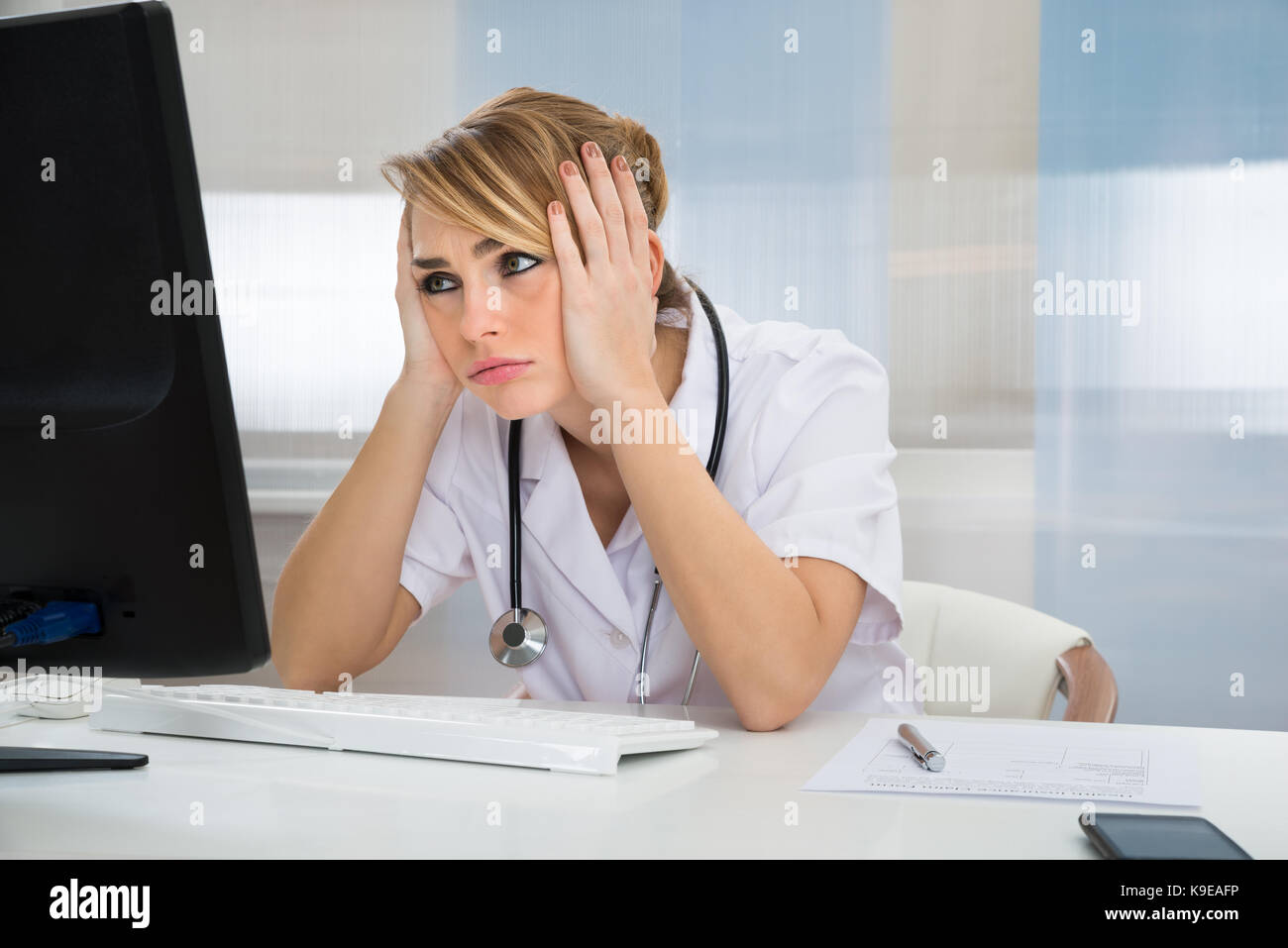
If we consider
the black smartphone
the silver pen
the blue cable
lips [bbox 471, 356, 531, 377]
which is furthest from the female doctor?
the blue cable

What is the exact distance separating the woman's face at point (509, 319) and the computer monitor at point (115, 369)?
463 mm

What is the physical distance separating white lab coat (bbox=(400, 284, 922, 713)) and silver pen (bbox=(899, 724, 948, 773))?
0.22 m

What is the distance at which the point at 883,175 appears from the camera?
239cm

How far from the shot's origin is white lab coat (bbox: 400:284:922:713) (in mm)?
1104

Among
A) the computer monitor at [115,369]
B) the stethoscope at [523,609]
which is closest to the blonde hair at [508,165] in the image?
the stethoscope at [523,609]

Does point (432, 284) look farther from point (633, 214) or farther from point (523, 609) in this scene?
point (523, 609)

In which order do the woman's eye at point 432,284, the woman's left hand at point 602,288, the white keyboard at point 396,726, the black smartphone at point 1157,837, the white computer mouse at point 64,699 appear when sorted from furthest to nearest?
the woman's eye at point 432,284
the woman's left hand at point 602,288
the white computer mouse at point 64,699
the white keyboard at point 396,726
the black smartphone at point 1157,837

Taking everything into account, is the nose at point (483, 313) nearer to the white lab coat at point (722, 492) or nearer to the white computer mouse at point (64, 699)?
the white lab coat at point (722, 492)

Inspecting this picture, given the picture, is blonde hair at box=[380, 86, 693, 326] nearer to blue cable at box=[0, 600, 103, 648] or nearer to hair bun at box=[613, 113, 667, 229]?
hair bun at box=[613, 113, 667, 229]

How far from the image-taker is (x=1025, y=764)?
30.7 inches

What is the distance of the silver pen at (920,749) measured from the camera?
76 centimetres
